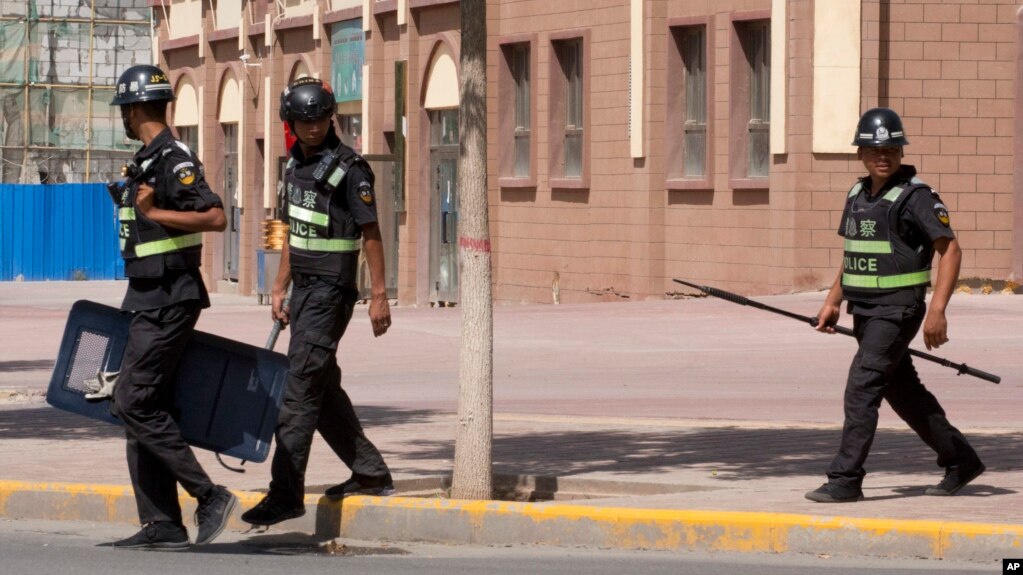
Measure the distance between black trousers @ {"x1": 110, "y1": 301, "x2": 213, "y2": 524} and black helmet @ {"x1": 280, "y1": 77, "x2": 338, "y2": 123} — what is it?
0.96 m

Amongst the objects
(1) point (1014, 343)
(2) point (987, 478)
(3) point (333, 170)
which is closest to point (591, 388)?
(1) point (1014, 343)

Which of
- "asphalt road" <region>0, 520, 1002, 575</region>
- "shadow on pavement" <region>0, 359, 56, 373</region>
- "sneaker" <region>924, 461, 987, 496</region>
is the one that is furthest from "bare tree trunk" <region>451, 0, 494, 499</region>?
"shadow on pavement" <region>0, 359, 56, 373</region>

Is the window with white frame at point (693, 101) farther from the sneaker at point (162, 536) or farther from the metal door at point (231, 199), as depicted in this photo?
the sneaker at point (162, 536)

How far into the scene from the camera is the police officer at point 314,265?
26.9ft

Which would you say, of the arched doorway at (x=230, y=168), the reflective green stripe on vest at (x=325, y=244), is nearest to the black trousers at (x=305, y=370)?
the reflective green stripe on vest at (x=325, y=244)

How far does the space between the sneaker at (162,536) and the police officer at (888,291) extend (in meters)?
2.67

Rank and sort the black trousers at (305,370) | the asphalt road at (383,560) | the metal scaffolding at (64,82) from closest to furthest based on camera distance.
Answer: the asphalt road at (383,560), the black trousers at (305,370), the metal scaffolding at (64,82)

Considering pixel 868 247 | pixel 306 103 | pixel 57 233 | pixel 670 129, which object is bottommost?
pixel 57 233

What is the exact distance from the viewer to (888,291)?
28.0 ft

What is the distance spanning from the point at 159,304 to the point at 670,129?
17.7 meters

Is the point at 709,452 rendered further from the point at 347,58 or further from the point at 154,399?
the point at 347,58

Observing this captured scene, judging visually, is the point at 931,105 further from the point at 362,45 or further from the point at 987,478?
the point at 987,478

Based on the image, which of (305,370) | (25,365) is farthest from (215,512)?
(25,365)

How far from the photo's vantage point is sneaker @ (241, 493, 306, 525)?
8.26 meters
